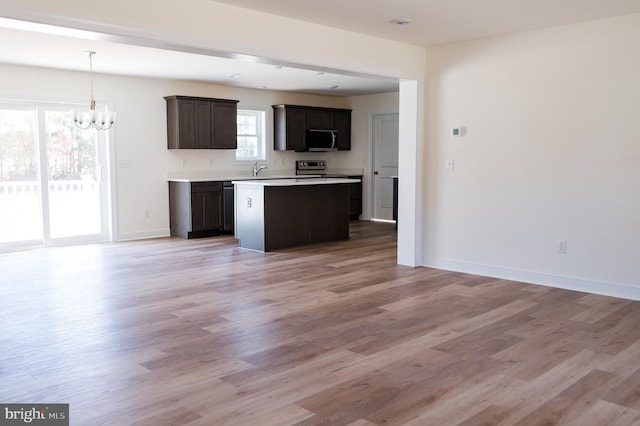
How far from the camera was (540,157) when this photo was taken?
5340mm

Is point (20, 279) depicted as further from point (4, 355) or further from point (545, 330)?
point (545, 330)

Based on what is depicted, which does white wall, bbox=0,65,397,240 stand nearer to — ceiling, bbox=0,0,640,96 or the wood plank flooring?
ceiling, bbox=0,0,640,96

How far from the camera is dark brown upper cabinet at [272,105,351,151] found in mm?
10008

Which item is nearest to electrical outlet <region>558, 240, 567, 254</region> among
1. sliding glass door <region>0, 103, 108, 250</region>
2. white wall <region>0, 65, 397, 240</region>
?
white wall <region>0, 65, 397, 240</region>

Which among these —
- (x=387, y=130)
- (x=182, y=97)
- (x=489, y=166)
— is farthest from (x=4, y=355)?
(x=387, y=130)

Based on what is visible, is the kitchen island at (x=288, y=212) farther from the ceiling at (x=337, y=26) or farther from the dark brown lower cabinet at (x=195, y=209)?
the ceiling at (x=337, y=26)

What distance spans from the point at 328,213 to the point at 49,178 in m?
3.83

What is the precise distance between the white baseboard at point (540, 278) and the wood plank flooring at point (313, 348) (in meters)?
0.14

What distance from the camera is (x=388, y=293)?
16.6ft

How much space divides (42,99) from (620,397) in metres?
7.28

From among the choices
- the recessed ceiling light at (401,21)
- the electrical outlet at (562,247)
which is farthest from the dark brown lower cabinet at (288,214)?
the electrical outlet at (562,247)

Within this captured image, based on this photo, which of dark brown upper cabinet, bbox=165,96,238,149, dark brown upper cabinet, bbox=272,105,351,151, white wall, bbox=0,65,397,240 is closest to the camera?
white wall, bbox=0,65,397,240

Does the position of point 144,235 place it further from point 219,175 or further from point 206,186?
point 219,175

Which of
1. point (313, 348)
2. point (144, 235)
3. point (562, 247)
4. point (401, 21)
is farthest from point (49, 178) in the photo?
point (562, 247)
